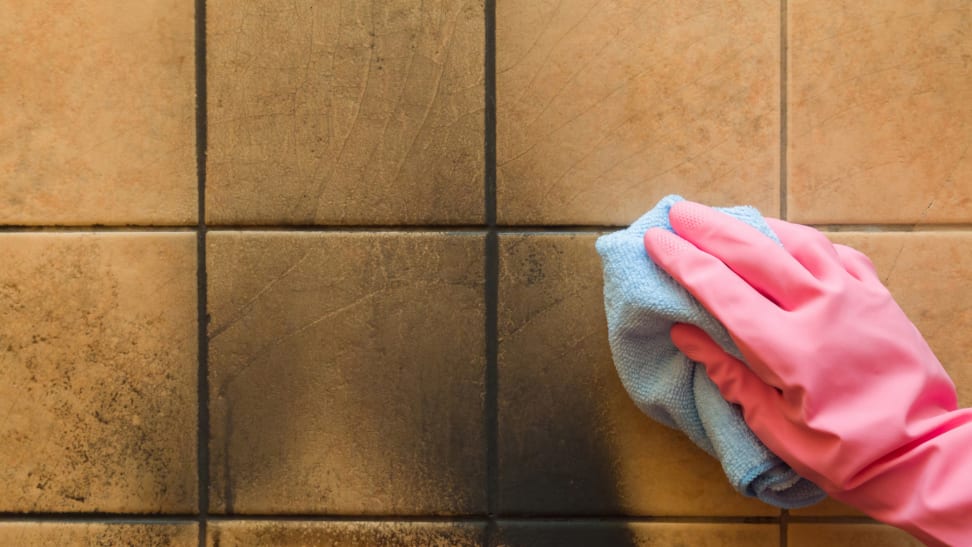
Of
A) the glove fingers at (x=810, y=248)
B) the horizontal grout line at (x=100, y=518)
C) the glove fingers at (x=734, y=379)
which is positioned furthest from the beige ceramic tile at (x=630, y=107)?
the horizontal grout line at (x=100, y=518)

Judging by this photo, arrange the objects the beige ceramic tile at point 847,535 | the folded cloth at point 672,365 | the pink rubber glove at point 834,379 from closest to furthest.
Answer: the pink rubber glove at point 834,379, the folded cloth at point 672,365, the beige ceramic tile at point 847,535

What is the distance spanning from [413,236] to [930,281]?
0.87m

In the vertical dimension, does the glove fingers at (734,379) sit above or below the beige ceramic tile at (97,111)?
below

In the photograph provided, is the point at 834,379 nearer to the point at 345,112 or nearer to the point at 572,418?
the point at 572,418

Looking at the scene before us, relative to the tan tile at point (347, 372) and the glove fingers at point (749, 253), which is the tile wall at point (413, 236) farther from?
the glove fingers at point (749, 253)

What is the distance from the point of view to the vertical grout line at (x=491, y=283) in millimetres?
1218

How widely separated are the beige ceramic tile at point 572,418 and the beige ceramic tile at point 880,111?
0.40 m

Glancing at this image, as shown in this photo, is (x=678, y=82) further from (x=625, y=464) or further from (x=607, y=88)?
(x=625, y=464)

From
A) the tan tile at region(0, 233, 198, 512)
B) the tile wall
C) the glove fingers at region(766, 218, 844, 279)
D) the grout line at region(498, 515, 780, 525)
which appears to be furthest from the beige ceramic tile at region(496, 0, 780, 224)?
the tan tile at region(0, 233, 198, 512)

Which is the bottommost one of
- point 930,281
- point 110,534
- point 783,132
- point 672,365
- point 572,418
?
point 110,534

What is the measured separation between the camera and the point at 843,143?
1.21m

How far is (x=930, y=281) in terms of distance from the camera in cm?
121

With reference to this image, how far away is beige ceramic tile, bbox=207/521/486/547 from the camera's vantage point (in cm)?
122

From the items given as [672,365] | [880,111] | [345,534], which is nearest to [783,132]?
[880,111]
